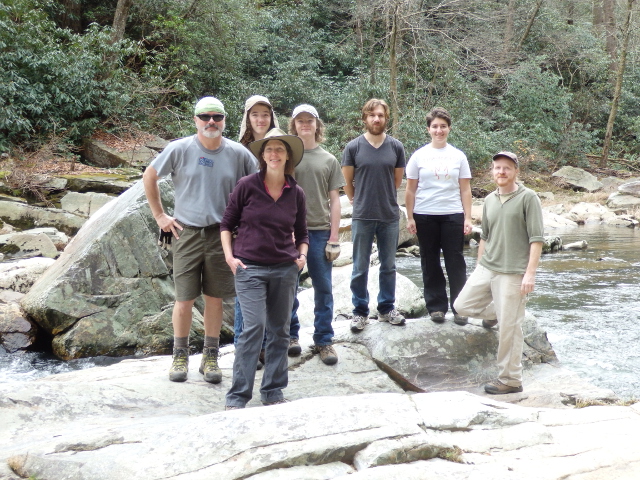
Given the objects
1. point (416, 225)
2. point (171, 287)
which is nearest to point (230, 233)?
point (416, 225)

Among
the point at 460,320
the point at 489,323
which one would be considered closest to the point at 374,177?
the point at 460,320

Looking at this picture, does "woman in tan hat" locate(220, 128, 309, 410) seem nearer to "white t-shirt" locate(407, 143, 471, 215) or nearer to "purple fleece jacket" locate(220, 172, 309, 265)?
"purple fleece jacket" locate(220, 172, 309, 265)

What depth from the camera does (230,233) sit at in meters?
4.02

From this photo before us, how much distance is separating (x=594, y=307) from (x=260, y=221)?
614cm

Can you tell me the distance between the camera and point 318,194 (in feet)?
15.1

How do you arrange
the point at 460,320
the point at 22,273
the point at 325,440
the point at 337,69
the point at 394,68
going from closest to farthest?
the point at 325,440 < the point at 460,320 < the point at 22,273 < the point at 394,68 < the point at 337,69

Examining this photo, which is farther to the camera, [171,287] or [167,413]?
[171,287]

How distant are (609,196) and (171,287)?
17214 mm

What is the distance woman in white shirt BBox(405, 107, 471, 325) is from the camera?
520 centimetres

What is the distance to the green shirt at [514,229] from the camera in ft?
14.8

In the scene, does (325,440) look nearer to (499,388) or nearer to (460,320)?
(499,388)

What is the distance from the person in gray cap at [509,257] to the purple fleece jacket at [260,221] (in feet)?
5.25

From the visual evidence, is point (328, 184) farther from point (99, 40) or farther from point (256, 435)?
point (99, 40)

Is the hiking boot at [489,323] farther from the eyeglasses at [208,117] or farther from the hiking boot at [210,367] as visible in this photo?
the eyeglasses at [208,117]
